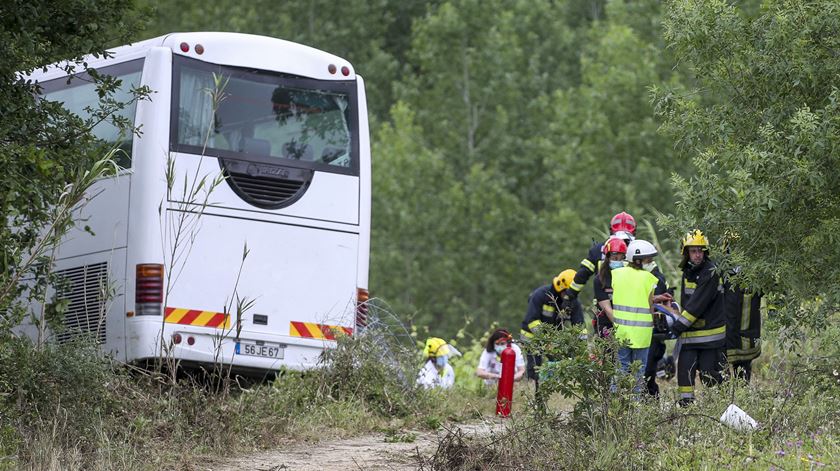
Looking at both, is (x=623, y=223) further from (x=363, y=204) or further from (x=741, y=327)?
(x=363, y=204)

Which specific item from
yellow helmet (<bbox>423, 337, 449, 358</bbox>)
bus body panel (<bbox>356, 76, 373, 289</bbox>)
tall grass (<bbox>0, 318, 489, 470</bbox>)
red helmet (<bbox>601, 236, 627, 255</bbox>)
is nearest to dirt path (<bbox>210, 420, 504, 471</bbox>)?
tall grass (<bbox>0, 318, 489, 470</bbox>)

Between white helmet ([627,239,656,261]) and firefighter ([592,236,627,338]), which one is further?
firefighter ([592,236,627,338])

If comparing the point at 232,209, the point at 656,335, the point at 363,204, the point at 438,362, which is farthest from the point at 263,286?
the point at 438,362

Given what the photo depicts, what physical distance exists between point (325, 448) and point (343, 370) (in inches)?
72.3

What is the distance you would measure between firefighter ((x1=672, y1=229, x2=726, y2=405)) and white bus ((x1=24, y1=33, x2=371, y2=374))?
3459 millimetres

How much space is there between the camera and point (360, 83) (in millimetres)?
14719

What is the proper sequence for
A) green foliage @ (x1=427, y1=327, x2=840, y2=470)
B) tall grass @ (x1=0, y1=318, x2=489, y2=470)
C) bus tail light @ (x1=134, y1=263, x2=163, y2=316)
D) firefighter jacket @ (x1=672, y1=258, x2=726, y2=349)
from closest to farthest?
green foliage @ (x1=427, y1=327, x2=840, y2=470), tall grass @ (x1=0, y1=318, x2=489, y2=470), firefighter jacket @ (x1=672, y1=258, x2=726, y2=349), bus tail light @ (x1=134, y1=263, x2=163, y2=316)

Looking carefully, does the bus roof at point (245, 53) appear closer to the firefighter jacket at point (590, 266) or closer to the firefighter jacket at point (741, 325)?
the firefighter jacket at point (590, 266)

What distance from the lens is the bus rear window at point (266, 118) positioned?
1338 centimetres

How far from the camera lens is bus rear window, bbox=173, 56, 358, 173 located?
13.4 metres

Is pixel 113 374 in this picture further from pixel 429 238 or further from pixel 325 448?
pixel 429 238

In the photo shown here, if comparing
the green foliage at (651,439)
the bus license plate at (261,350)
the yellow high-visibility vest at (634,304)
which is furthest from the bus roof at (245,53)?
the green foliage at (651,439)

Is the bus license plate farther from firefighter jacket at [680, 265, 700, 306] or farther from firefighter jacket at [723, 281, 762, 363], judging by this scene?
firefighter jacket at [723, 281, 762, 363]

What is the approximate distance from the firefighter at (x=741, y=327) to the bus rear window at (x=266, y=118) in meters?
4.31
